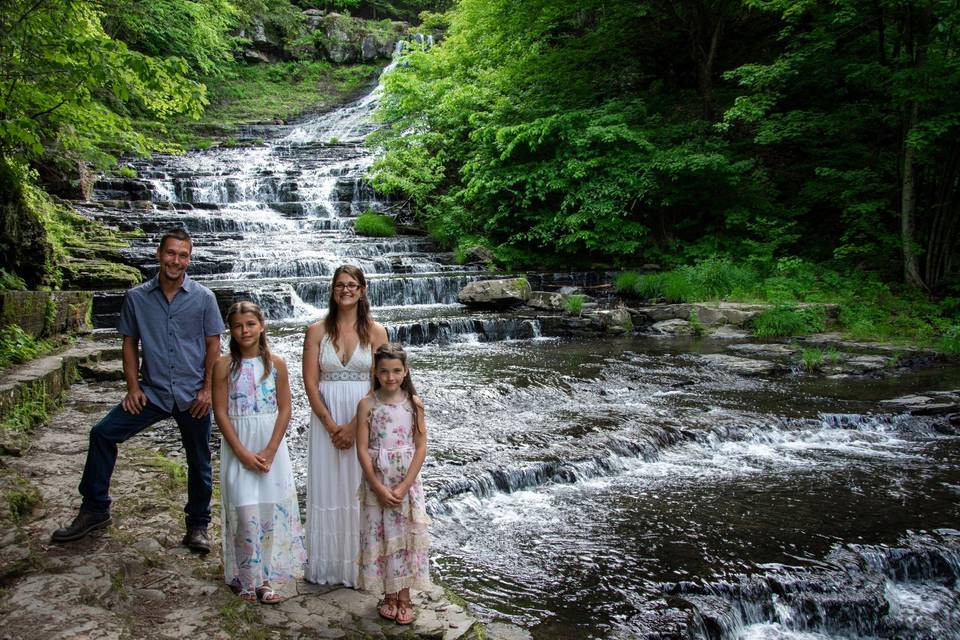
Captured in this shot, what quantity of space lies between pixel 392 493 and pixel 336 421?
49 cm

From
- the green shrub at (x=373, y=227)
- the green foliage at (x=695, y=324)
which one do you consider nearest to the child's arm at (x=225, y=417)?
the green foliage at (x=695, y=324)

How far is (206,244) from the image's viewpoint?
1576 centimetres

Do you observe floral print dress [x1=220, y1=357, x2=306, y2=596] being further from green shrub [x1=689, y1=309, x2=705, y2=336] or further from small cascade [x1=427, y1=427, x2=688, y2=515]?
green shrub [x1=689, y1=309, x2=705, y2=336]

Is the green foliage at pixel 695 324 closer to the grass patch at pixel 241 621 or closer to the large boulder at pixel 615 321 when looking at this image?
the large boulder at pixel 615 321

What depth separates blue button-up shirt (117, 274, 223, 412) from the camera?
322 cm

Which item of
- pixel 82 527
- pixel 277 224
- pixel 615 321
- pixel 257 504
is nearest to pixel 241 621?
pixel 257 504

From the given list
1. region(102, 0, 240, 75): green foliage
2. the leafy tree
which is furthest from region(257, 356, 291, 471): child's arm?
region(102, 0, 240, 75): green foliage

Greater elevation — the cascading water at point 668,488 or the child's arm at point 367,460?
the child's arm at point 367,460

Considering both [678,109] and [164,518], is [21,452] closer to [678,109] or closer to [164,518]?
[164,518]

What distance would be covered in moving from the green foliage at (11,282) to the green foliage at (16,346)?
3.08ft

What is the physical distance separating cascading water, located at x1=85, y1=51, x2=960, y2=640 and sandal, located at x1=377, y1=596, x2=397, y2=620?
79 centimetres

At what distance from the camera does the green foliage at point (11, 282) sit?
23.6 feet

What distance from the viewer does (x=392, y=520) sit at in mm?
2797

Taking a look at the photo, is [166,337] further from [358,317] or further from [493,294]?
[493,294]
